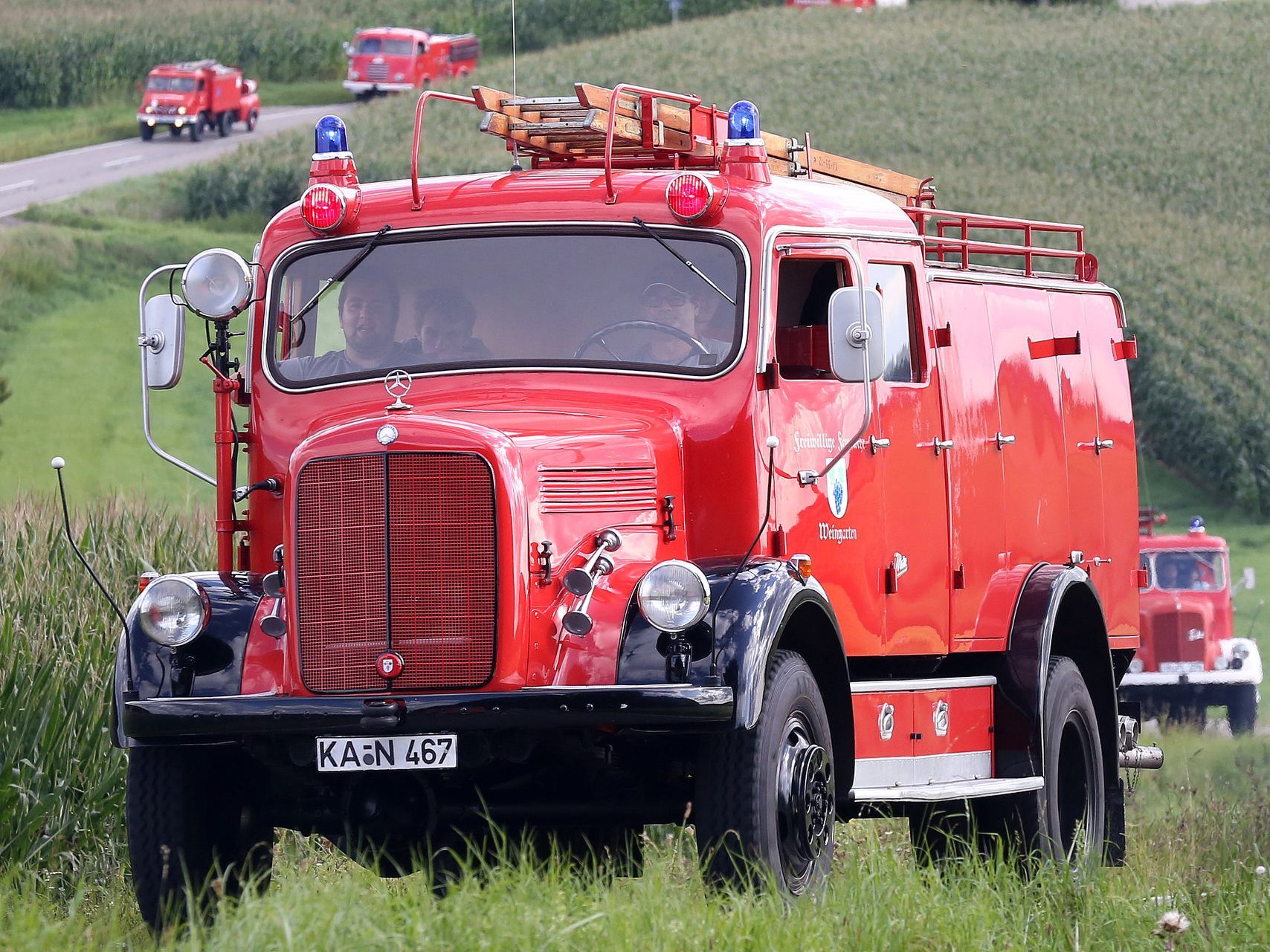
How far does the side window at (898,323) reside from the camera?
8695mm

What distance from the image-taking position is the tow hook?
438 inches

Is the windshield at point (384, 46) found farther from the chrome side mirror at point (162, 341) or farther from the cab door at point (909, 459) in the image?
the chrome side mirror at point (162, 341)

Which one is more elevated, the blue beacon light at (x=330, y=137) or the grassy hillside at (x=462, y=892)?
the blue beacon light at (x=330, y=137)

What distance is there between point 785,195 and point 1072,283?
3.45 metres

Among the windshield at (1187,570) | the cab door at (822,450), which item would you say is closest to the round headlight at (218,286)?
the cab door at (822,450)

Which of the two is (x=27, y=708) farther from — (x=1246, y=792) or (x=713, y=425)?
(x=1246, y=792)

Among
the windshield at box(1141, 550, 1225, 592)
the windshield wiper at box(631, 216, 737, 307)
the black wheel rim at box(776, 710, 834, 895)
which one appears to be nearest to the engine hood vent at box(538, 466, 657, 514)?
the windshield wiper at box(631, 216, 737, 307)

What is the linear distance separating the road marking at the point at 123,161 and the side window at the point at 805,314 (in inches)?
1676

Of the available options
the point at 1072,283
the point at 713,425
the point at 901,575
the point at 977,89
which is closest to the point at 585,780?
the point at 713,425

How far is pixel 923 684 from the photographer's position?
28.8 feet

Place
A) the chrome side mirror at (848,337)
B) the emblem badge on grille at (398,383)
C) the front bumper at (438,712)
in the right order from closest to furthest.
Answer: the front bumper at (438,712)
the chrome side mirror at (848,337)
the emblem badge on grille at (398,383)

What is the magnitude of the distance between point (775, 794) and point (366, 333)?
7.99 feet

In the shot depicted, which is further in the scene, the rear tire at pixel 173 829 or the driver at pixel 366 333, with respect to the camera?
the driver at pixel 366 333

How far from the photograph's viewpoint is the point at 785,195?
26.9ft
